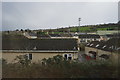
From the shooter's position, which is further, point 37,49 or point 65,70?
point 37,49

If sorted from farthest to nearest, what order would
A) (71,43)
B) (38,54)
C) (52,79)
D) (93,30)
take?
(93,30)
(71,43)
(38,54)
(52,79)

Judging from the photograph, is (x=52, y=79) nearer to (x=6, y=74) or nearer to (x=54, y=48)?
(x=6, y=74)

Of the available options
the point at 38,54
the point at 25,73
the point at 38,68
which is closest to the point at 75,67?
the point at 38,68

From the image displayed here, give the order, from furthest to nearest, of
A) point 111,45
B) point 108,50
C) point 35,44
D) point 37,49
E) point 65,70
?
point 35,44 < point 111,45 < point 37,49 < point 108,50 < point 65,70

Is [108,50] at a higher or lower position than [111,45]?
lower

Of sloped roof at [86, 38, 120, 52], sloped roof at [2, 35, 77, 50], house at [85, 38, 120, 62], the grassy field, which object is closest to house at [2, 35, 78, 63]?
sloped roof at [2, 35, 77, 50]

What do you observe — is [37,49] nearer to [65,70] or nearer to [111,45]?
[111,45]

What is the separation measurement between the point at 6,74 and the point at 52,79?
1.43 meters

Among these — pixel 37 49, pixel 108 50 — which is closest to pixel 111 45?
pixel 108 50

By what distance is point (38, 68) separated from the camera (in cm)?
538

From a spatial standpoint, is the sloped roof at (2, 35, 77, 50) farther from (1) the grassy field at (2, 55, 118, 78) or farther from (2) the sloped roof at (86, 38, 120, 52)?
Result: (1) the grassy field at (2, 55, 118, 78)

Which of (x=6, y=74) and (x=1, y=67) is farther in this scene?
(x=1, y=67)

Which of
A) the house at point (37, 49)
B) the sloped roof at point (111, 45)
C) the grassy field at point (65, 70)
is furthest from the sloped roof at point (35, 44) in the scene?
the grassy field at point (65, 70)

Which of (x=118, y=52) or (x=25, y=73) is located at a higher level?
(x=118, y=52)
